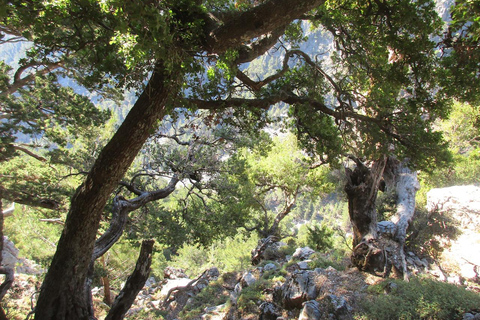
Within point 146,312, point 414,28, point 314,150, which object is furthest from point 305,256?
point 414,28

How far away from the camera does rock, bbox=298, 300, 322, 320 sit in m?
5.03

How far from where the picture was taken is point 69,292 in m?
3.29

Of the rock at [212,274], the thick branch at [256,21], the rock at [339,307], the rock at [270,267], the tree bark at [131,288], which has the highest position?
the thick branch at [256,21]

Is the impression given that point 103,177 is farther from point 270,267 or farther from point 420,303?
point 270,267

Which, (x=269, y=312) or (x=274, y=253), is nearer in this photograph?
(x=269, y=312)

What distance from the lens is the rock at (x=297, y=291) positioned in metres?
5.89

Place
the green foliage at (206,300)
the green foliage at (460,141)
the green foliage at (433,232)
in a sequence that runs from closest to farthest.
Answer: the green foliage at (206,300), the green foliage at (433,232), the green foliage at (460,141)

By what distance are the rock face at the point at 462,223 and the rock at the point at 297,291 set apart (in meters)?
8.59

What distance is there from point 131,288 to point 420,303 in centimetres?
490

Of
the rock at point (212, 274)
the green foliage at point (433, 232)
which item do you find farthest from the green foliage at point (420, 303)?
the rock at point (212, 274)

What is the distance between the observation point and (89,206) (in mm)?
3326

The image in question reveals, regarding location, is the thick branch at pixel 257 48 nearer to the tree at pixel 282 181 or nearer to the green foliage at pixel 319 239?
the tree at pixel 282 181

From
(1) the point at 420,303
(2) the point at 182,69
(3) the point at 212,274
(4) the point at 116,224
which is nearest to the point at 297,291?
(1) the point at 420,303

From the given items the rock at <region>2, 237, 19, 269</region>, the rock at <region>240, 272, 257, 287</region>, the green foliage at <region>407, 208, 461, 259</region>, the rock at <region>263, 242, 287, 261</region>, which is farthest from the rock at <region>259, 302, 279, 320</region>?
the rock at <region>2, 237, 19, 269</region>
